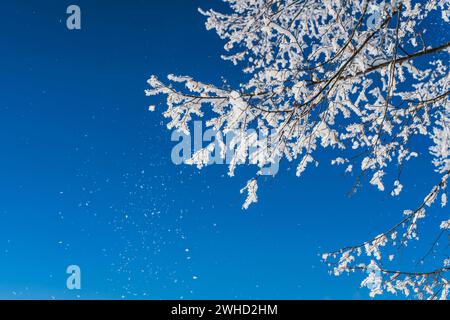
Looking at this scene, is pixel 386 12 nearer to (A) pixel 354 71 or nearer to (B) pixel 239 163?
(A) pixel 354 71

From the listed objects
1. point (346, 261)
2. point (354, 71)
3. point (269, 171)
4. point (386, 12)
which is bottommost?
point (346, 261)

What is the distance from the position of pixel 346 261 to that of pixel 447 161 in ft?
4.01

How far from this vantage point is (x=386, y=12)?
260 centimetres

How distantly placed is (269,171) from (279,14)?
1.51m

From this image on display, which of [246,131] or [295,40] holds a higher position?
[295,40]

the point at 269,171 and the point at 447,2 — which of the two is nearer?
the point at 269,171

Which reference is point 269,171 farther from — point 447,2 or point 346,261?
point 447,2
